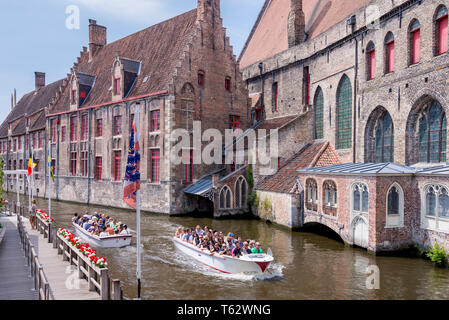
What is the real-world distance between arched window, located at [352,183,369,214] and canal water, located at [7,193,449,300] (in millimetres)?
1766

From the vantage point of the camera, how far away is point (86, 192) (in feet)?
106

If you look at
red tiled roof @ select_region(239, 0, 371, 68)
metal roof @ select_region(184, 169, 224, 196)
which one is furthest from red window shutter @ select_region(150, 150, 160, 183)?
red tiled roof @ select_region(239, 0, 371, 68)

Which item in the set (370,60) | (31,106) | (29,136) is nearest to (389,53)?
A: (370,60)

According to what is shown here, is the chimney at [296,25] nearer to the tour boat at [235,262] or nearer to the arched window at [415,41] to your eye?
the arched window at [415,41]

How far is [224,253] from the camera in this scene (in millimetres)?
13344

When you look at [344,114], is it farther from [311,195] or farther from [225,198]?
[225,198]

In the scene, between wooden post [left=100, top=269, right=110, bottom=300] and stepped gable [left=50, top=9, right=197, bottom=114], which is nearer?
wooden post [left=100, top=269, right=110, bottom=300]

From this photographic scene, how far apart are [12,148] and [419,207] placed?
49.5 m

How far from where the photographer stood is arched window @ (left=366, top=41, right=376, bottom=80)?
1977 centimetres

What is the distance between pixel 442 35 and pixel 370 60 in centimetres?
518

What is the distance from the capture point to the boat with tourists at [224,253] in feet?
40.9

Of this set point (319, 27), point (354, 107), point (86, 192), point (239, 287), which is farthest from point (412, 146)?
point (86, 192)

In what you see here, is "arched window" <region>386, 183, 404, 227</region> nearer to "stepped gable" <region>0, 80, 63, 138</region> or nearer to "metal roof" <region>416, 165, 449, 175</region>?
"metal roof" <region>416, 165, 449, 175</region>
